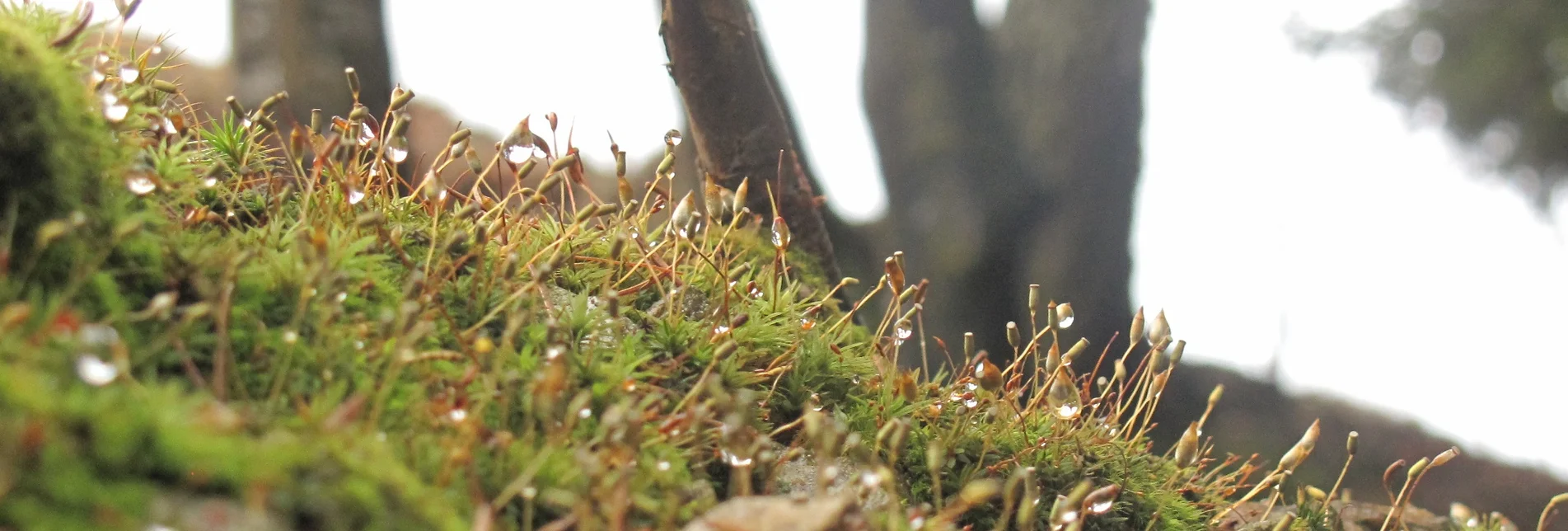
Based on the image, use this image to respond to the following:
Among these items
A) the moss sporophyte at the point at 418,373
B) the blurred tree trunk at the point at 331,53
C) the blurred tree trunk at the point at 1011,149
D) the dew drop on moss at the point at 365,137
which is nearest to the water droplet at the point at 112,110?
the moss sporophyte at the point at 418,373

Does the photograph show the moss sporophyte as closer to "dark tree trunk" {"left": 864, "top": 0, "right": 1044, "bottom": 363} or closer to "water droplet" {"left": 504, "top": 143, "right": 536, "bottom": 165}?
"water droplet" {"left": 504, "top": 143, "right": 536, "bottom": 165}


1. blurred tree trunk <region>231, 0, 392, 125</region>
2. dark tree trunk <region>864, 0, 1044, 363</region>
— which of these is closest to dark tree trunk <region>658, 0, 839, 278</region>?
blurred tree trunk <region>231, 0, 392, 125</region>

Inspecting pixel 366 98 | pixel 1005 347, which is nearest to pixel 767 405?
pixel 366 98

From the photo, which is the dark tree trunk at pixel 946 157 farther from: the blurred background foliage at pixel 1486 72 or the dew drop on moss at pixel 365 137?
the blurred background foliage at pixel 1486 72

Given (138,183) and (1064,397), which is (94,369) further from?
(1064,397)

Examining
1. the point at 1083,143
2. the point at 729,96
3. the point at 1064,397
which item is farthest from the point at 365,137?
the point at 1083,143

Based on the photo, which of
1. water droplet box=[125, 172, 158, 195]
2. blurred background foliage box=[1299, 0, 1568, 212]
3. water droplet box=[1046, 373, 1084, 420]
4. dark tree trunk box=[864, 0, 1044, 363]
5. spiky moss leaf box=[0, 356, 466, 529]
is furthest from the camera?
blurred background foliage box=[1299, 0, 1568, 212]

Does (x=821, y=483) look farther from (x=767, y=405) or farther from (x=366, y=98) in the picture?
(x=366, y=98)

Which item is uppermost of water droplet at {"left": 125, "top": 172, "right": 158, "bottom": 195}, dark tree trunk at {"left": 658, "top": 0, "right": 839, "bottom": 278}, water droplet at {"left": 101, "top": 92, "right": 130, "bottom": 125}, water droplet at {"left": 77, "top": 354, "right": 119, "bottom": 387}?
dark tree trunk at {"left": 658, "top": 0, "right": 839, "bottom": 278}
